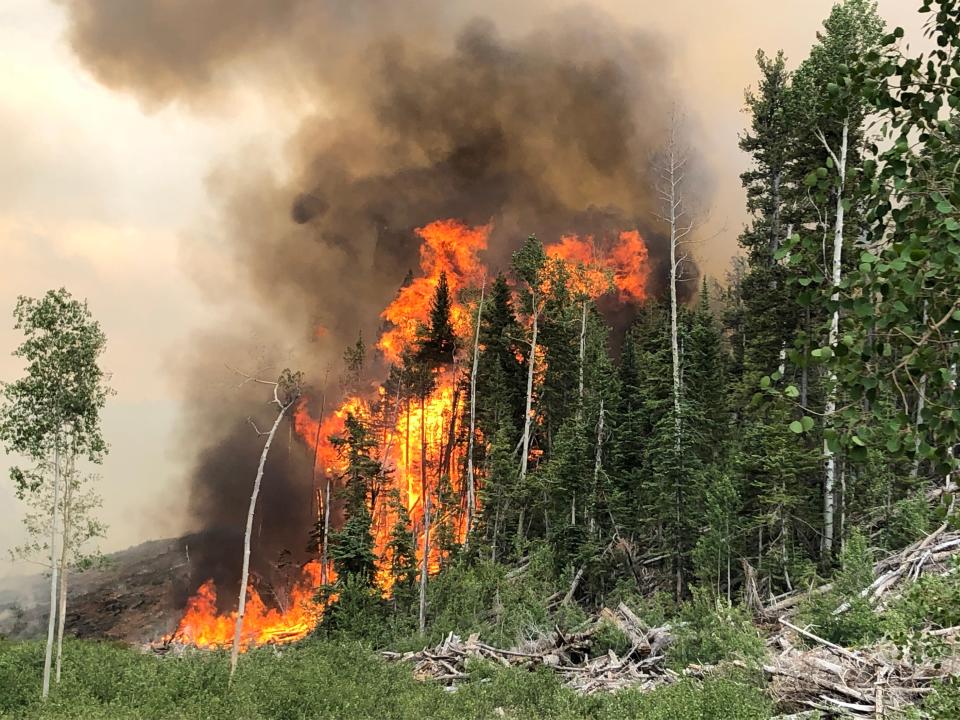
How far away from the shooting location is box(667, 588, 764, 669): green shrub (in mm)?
12914

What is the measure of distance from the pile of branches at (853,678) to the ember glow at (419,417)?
24.9 meters

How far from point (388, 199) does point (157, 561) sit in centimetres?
4340

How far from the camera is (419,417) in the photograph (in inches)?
1865

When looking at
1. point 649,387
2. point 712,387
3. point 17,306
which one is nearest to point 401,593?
point 649,387

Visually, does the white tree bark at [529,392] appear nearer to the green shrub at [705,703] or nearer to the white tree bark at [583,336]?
the white tree bark at [583,336]

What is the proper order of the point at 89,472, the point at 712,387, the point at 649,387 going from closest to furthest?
the point at 89,472 → the point at 649,387 → the point at 712,387

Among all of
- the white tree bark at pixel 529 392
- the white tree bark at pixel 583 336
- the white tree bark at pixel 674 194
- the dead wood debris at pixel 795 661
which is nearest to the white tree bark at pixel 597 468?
the white tree bark at pixel 674 194

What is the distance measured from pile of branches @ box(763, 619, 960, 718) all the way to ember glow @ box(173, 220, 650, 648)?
24.9 meters

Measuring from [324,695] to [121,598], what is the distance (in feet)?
150

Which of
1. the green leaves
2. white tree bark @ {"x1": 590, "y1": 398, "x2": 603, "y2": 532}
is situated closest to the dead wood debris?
the green leaves

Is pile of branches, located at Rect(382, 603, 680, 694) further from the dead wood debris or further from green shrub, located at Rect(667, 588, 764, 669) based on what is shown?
green shrub, located at Rect(667, 588, 764, 669)

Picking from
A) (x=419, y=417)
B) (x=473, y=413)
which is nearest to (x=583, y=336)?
(x=473, y=413)

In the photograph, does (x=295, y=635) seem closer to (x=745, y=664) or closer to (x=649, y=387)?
(x=649, y=387)

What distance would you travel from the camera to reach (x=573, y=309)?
4225 cm
